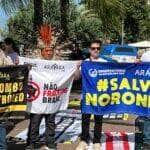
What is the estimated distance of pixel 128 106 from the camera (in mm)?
9945

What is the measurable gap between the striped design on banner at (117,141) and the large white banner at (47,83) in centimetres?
94

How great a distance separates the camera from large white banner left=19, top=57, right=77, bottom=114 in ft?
32.5

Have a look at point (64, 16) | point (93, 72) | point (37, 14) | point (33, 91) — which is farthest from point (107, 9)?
point (33, 91)

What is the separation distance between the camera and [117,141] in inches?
423

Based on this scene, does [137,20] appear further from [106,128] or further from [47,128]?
[47,128]

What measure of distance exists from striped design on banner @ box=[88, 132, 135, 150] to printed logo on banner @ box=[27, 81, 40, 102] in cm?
116

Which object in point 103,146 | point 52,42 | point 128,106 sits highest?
point 52,42

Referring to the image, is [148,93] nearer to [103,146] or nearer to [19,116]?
[103,146]

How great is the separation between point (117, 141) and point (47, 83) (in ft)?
5.54

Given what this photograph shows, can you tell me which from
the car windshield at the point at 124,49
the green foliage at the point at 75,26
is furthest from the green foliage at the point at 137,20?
the car windshield at the point at 124,49

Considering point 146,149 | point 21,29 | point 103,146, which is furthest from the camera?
point 21,29

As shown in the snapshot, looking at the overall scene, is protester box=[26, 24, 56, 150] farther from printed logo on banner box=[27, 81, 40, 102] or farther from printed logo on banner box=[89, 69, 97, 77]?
printed logo on banner box=[89, 69, 97, 77]

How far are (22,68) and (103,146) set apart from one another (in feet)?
6.25

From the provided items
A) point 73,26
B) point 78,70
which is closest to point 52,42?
point 78,70
